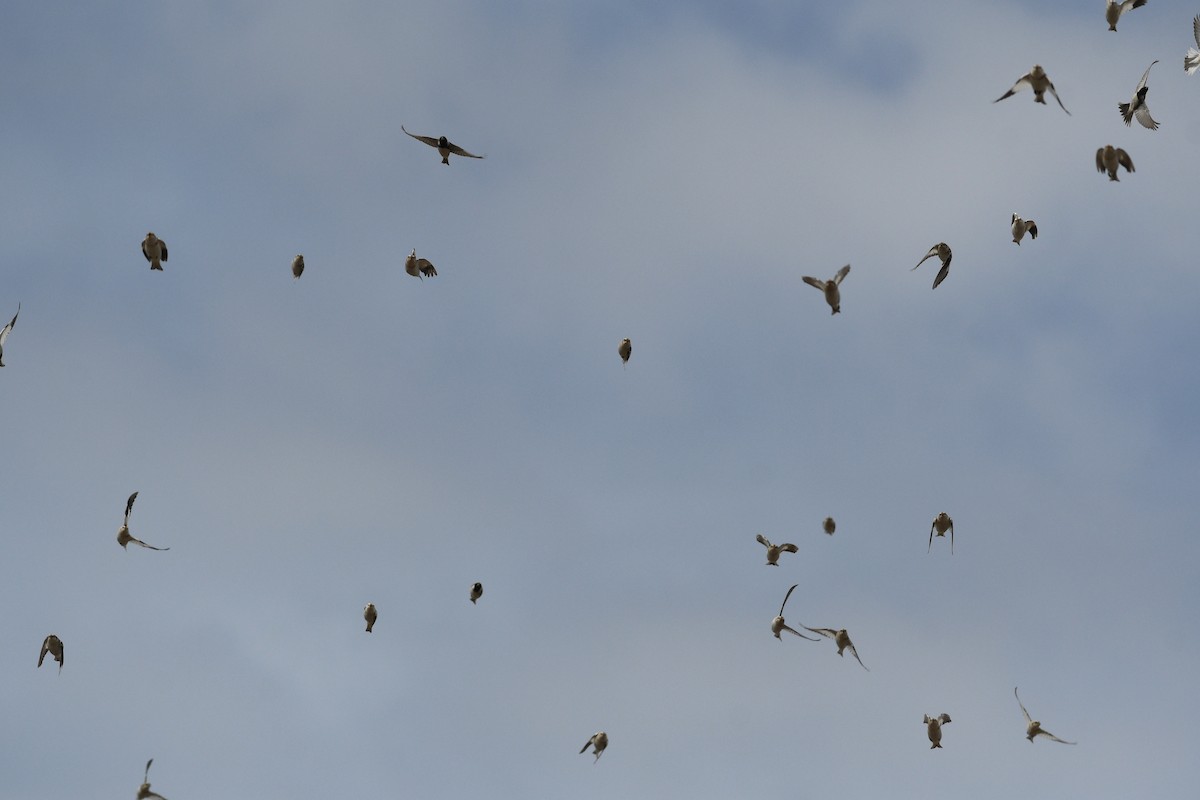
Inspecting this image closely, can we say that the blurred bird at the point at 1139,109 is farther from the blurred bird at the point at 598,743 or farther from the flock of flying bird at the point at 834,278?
the blurred bird at the point at 598,743

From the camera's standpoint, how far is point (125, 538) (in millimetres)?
71562

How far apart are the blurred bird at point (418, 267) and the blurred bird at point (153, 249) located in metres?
10.4

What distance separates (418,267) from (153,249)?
36.7 feet

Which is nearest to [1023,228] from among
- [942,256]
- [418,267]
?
[942,256]

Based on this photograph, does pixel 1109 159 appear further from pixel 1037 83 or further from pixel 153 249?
pixel 153 249

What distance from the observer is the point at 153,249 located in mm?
69000

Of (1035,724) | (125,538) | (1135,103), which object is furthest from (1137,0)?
(125,538)

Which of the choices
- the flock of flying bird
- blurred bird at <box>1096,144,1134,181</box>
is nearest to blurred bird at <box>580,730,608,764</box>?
the flock of flying bird

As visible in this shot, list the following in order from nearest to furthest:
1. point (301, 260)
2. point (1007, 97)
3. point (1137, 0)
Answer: point (1007, 97) < point (1137, 0) < point (301, 260)

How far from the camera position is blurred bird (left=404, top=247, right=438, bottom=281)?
246ft

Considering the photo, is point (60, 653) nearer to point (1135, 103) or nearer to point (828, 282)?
point (828, 282)

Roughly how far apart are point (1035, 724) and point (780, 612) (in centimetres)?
1103

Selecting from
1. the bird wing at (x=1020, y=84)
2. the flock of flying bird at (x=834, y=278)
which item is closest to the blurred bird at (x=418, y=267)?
the flock of flying bird at (x=834, y=278)

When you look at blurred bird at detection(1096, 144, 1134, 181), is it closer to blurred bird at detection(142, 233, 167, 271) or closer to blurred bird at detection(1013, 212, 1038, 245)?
blurred bird at detection(1013, 212, 1038, 245)
